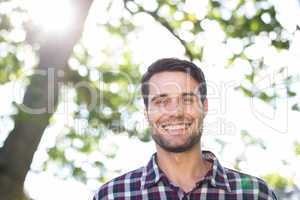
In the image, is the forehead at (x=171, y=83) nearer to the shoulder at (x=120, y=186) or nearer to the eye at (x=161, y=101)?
the eye at (x=161, y=101)

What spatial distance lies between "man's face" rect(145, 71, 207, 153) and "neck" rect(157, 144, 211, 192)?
74 millimetres

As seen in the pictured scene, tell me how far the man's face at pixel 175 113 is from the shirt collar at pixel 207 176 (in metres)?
0.18

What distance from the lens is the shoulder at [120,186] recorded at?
147 inches

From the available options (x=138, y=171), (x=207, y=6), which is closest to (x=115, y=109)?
(x=207, y=6)

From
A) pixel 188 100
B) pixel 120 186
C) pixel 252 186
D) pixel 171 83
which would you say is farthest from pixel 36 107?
pixel 252 186

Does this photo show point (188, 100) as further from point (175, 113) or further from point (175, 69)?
point (175, 69)

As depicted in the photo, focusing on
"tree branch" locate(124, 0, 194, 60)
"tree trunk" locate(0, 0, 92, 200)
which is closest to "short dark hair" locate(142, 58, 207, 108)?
"tree trunk" locate(0, 0, 92, 200)

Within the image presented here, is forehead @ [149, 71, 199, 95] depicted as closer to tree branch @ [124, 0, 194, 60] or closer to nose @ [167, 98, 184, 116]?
nose @ [167, 98, 184, 116]

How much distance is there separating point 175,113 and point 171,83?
0.20m

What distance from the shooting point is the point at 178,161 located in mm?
3639

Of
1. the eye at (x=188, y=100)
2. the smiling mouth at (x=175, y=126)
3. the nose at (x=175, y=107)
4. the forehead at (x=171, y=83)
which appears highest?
the forehead at (x=171, y=83)

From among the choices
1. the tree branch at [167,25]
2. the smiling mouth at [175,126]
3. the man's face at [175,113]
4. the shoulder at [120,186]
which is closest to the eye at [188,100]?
the man's face at [175,113]

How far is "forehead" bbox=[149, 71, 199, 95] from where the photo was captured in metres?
3.65

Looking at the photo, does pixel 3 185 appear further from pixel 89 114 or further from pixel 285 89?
pixel 285 89
